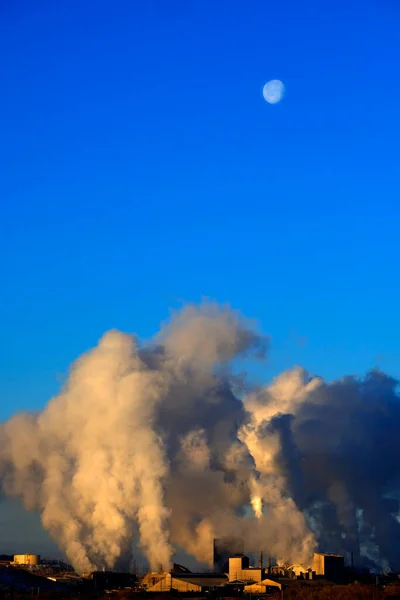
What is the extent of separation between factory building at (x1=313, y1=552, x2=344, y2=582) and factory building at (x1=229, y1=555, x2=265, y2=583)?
7.91 meters

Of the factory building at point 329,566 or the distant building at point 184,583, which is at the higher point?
the factory building at point 329,566

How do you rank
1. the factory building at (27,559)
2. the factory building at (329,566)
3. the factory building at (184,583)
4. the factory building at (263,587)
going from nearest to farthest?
the factory building at (263,587) < the factory building at (184,583) < the factory building at (329,566) < the factory building at (27,559)

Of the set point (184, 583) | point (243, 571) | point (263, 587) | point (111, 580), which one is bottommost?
point (263, 587)

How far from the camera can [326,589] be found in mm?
120125

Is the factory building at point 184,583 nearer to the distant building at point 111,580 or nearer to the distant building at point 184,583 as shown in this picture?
the distant building at point 184,583

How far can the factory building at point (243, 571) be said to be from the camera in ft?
457

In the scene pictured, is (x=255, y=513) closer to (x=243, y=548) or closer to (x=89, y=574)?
(x=243, y=548)

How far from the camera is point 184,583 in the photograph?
134125 millimetres

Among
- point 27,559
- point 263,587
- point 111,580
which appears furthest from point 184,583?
point 27,559

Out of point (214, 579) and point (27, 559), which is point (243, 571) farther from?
point (27, 559)

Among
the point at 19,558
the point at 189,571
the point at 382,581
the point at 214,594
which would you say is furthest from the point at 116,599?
the point at 19,558

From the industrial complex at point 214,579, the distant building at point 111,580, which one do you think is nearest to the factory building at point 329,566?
the industrial complex at point 214,579

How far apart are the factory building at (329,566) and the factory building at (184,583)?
1349cm

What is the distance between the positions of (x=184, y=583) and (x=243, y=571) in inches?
438
